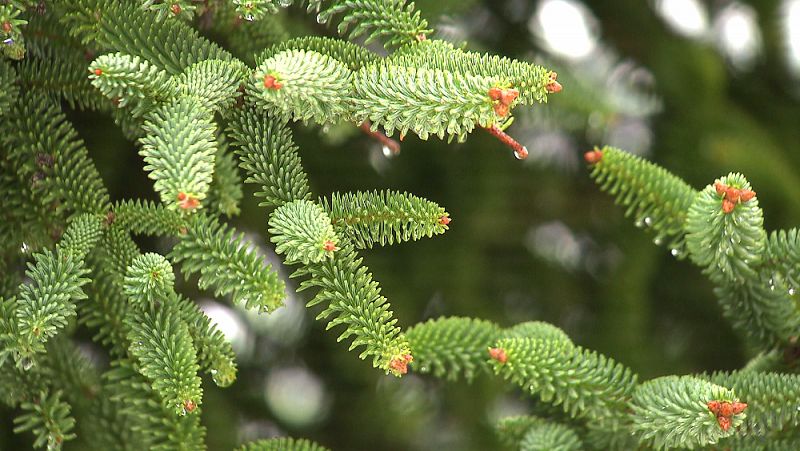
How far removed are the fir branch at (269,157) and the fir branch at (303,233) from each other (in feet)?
0.14

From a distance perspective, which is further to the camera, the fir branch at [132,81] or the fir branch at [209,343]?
the fir branch at [209,343]

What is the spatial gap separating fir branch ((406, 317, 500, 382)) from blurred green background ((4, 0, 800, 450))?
42 cm

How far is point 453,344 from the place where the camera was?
4.28 ft

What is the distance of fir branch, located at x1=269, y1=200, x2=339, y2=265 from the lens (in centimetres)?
95

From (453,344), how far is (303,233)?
44 cm

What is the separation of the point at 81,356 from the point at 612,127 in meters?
1.29

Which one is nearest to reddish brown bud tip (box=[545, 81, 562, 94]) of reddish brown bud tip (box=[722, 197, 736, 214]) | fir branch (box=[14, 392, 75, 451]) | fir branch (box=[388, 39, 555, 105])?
fir branch (box=[388, 39, 555, 105])

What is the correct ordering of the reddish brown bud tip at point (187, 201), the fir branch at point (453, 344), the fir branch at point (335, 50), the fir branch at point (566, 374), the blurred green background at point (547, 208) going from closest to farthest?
the reddish brown bud tip at point (187, 201) < the fir branch at point (335, 50) < the fir branch at point (566, 374) < the fir branch at point (453, 344) < the blurred green background at point (547, 208)

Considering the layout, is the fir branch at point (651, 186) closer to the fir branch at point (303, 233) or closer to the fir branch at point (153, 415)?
the fir branch at point (303, 233)

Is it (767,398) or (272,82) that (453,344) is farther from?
(272,82)

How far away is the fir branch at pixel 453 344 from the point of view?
129 centimetres

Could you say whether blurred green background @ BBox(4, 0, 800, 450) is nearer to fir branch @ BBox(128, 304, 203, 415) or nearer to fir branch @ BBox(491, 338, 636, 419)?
fir branch @ BBox(491, 338, 636, 419)

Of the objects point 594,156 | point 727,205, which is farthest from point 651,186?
point 727,205

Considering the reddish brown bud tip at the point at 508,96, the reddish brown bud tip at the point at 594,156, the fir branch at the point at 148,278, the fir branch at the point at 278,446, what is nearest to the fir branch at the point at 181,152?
the fir branch at the point at 148,278
